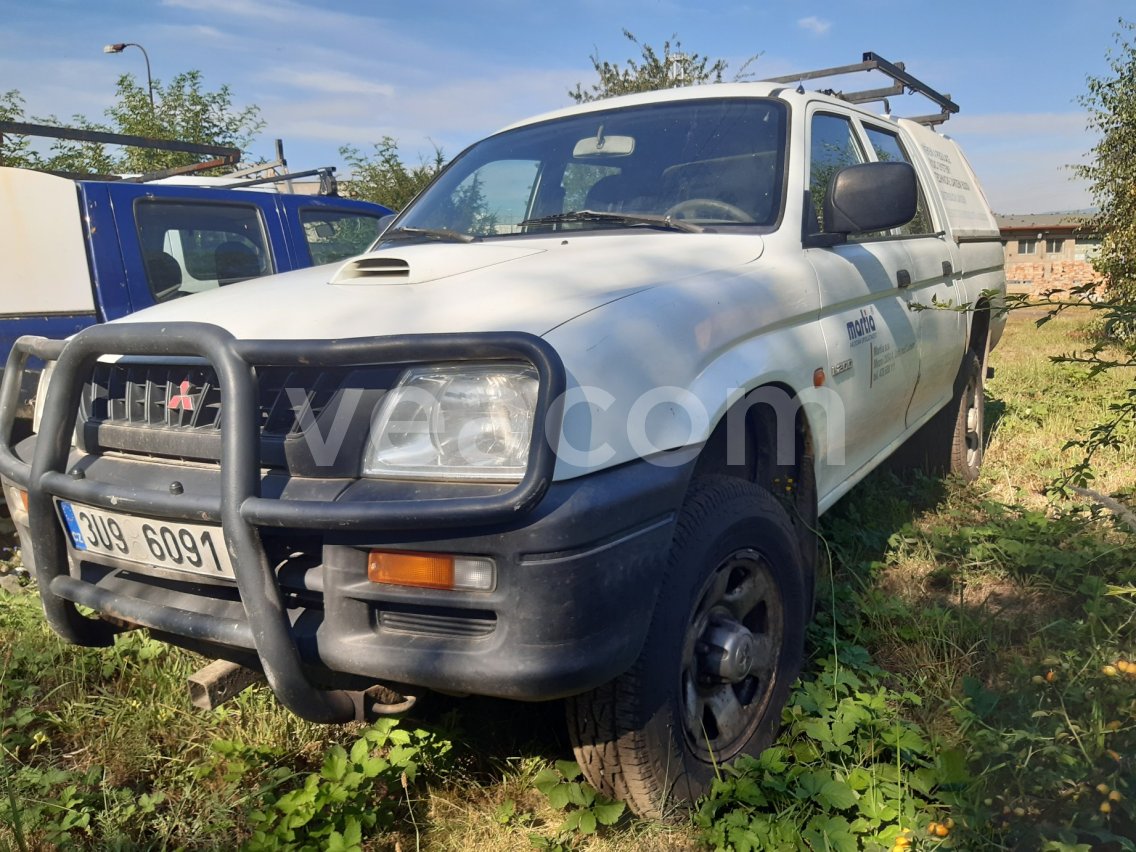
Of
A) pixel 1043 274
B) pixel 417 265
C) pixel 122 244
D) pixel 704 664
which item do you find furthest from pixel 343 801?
pixel 1043 274

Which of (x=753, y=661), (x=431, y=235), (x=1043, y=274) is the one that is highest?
(x=431, y=235)

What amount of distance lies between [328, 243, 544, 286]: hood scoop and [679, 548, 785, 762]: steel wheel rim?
968 mm

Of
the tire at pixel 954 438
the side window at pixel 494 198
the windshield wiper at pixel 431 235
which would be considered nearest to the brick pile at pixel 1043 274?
the tire at pixel 954 438

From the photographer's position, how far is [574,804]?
6.64ft

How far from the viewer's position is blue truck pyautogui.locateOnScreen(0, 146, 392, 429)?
12.9ft

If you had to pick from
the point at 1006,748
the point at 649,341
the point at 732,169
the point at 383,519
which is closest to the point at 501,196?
the point at 732,169

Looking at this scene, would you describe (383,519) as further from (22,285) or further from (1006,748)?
(22,285)

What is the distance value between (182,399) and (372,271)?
1.92 ft

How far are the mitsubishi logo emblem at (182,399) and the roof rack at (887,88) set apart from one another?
2906 millimetres

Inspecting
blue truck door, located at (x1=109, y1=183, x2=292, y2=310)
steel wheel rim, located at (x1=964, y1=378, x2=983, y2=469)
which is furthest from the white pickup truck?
steel wheel rim, located at (x1=964, y1=378, x2=983, y2=469)

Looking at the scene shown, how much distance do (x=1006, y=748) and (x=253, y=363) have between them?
186 cm

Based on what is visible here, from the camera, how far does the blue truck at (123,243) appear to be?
3.92m

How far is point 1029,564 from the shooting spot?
3.29 metres

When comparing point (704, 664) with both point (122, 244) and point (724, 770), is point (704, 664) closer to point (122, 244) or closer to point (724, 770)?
point (724, 770)
